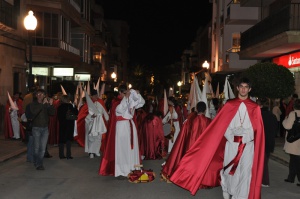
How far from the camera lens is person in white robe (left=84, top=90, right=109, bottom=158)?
1334cm

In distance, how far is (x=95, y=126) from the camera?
13.5 metres

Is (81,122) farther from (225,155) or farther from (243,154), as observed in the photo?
(243,154)

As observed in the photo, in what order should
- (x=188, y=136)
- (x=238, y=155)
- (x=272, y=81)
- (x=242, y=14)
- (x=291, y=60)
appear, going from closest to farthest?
(x=238, y=155) → (x=188, y=136) → (x=272, y=81) → (x=291, y=60) → (x=242, y=14)

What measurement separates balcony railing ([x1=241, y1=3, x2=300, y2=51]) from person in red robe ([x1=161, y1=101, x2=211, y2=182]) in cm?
1140

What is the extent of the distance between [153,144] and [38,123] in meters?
3.64

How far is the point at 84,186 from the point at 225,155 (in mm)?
3182

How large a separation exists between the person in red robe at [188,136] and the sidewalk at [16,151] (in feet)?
15.7

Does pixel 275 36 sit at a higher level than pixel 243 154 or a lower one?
higher

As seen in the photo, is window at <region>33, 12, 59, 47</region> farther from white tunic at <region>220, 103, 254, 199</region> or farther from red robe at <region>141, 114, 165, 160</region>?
white tunic at <region>220, 103, 254, 199</region>

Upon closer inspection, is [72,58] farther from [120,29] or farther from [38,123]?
[120,29]

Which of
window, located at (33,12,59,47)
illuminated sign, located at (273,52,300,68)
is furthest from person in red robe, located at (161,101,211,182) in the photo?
window, located at (33,12,59,47)

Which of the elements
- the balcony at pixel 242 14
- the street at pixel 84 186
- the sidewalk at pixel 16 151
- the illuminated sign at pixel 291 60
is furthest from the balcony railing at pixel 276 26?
the street at pixel 84 186

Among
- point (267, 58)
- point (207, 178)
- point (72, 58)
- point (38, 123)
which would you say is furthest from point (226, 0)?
point (207, 178)

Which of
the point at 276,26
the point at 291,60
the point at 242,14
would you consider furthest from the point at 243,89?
the point at 242,14
